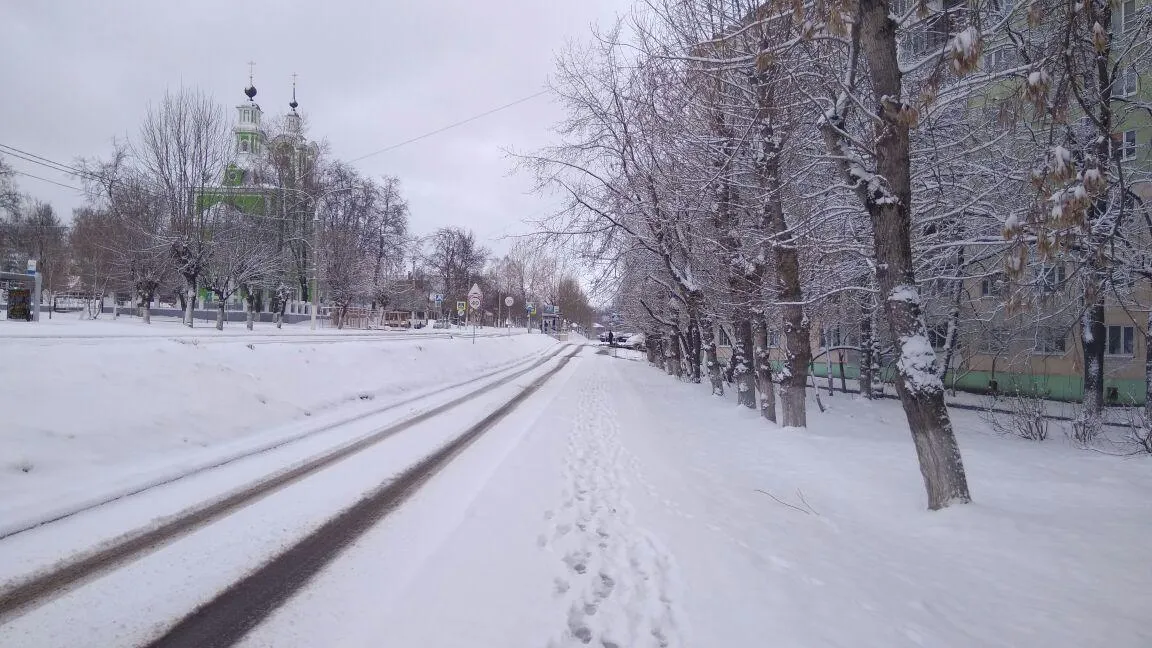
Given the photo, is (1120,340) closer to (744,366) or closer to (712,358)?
(712,358)

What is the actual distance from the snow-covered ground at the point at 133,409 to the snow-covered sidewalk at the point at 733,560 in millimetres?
3154

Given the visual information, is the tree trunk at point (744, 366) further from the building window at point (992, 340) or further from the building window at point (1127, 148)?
the building window at point (992, 340)

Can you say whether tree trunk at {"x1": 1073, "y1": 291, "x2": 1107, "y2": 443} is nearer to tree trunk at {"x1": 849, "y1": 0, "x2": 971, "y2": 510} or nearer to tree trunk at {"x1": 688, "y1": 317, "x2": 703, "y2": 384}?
tree trunk at {"x1": 849, "y1": 0, "x2": 971, "y2": 510}

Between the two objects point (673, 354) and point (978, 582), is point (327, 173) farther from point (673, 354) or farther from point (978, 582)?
point (978, 582)

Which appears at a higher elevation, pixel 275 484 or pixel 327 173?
pixel 327 173

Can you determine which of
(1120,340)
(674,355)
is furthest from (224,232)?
(1120,340)

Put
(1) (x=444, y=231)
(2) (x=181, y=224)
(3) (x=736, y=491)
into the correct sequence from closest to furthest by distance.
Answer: (3) (x=736, y=491) < (2) (x=181, y=224) < (1) (x=444, y=231)

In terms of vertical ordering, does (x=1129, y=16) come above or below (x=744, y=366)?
→ above

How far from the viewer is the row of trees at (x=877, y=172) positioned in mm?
4684

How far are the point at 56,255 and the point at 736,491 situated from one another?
57520 millimetres

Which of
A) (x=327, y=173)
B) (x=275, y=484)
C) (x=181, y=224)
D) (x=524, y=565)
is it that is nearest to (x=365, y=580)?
(x=524, y=565)

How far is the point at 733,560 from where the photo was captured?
3969 mm

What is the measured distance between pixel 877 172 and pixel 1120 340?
26.2 metres

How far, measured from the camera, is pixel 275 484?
5254 mm
